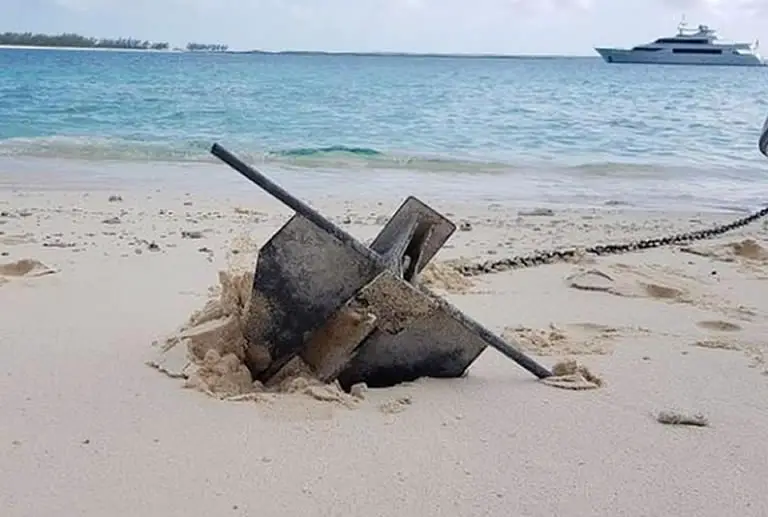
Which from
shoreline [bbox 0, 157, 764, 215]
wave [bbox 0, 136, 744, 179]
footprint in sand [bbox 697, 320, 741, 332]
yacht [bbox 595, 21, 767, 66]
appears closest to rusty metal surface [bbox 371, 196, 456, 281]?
footprint in sand [bbox 697, 320, 741, 332]

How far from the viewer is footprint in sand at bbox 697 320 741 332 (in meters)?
4.06

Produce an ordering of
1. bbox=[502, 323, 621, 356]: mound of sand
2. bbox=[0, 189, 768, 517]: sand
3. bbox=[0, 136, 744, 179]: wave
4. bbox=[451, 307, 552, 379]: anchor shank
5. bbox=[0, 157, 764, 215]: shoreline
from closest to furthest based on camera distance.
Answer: bbox=[0, 189, 768, 517]: sand < bbox=[451, 307, 552, 379]: anchor shank < bbox=[502, 323, 621, 356]: mound of sand < bbox=[0, 157, 764, 215]: shoreline < bbox=[0, 136, 744, 179]: wave

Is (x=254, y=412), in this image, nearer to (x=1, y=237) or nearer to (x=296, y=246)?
(x=296, y=246)

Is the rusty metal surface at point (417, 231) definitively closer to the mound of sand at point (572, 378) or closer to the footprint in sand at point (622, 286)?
the mound of sand at point (572, 378)

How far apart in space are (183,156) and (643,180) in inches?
234

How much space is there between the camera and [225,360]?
10.4 feet

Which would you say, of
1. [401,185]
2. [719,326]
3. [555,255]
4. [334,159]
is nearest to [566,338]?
[719,326]

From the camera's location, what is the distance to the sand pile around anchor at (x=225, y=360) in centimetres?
303

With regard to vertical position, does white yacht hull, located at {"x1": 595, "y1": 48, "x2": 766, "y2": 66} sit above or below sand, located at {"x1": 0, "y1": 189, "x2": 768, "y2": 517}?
below

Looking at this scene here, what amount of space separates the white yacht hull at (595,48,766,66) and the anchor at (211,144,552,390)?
253 ft

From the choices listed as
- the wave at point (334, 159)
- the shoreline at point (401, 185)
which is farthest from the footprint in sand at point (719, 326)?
the wave at point (334, 159)

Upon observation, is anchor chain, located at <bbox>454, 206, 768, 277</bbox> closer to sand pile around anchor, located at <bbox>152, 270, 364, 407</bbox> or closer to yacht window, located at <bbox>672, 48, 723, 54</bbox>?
sand pile around anchor, located at <bbox>152, 270, 364, 407</bbox>

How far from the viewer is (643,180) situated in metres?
11.9

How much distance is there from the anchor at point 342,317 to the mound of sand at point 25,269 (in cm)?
190
